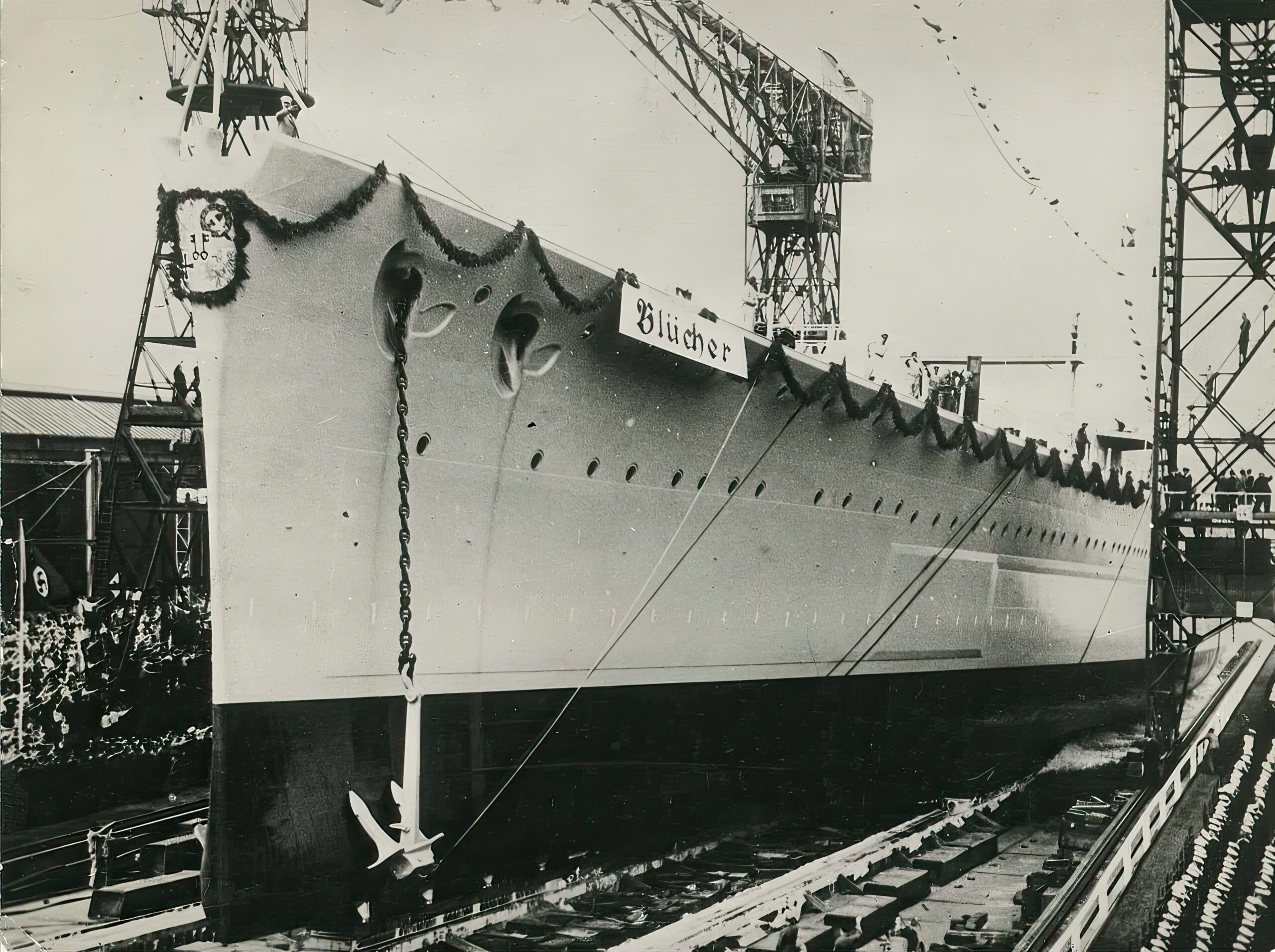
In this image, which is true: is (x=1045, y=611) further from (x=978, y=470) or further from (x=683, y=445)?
(x=683, y=445)

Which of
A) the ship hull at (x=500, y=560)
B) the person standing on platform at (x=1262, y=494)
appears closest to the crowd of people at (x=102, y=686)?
the ship hull at (x=500, y=560)

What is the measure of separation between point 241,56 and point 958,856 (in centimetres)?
575

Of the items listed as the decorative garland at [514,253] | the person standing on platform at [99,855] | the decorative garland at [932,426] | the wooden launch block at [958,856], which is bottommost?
the person standing on platform at [99,855]

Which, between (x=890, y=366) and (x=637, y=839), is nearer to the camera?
(x=637, y=839)

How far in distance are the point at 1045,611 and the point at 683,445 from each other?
5703mm

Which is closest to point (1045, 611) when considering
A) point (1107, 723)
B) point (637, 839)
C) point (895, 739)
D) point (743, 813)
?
point (1107, 723)

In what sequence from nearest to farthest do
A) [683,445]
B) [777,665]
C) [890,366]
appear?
[683,445]
[777,665]
[890,366]

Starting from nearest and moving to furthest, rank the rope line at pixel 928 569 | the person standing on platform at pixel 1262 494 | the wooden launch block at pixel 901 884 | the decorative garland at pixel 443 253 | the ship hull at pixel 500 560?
the decorative garland at pixel 443 253 < the ship hull at pixel 500 560 < the wooden launch block at pixel 901 884 < the person standing on platform at pixel 1262 494 < the rope line at pixel 928 569

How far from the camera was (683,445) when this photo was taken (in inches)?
227

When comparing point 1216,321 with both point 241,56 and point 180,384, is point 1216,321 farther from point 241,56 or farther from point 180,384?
point 180,384

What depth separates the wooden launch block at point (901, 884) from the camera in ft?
16.4

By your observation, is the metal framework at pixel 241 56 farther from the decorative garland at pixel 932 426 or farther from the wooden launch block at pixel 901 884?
the wooden launch block at pixel 901 884

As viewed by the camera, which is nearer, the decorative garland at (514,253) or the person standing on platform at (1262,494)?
the decorative garland at (514,253)

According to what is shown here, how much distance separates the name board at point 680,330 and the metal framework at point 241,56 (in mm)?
1903
